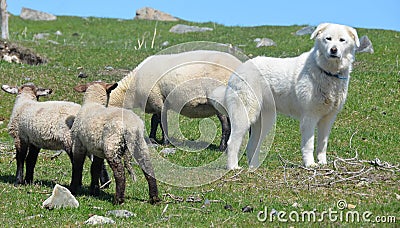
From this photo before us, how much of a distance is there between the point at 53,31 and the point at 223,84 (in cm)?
2586

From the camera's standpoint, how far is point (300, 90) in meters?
11.1


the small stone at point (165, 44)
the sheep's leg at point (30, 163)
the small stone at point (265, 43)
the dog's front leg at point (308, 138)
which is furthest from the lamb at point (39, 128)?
the small stone at point (165, 44)

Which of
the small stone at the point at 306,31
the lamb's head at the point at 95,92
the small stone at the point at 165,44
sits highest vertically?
the small stone at the point at 306,31

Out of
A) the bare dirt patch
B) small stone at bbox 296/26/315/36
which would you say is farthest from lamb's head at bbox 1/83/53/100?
small stone at bbox 296/26/315/36

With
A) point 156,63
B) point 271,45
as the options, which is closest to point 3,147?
point 156,63

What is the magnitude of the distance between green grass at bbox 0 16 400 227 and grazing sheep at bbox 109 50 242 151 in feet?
2.86

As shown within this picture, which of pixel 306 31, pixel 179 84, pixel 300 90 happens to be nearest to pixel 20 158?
pixel 179 84

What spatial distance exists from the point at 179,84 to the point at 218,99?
4.70 feet

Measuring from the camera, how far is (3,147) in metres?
13.5

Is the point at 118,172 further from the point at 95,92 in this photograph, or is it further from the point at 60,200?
the point at 95,92

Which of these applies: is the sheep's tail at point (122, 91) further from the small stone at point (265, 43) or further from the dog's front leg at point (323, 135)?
the small stone at point (265, 43)

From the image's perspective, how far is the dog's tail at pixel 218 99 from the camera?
1227 centimetres

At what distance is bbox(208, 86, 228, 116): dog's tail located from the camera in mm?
12272

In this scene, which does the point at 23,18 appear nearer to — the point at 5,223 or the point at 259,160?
the point at 259,160
